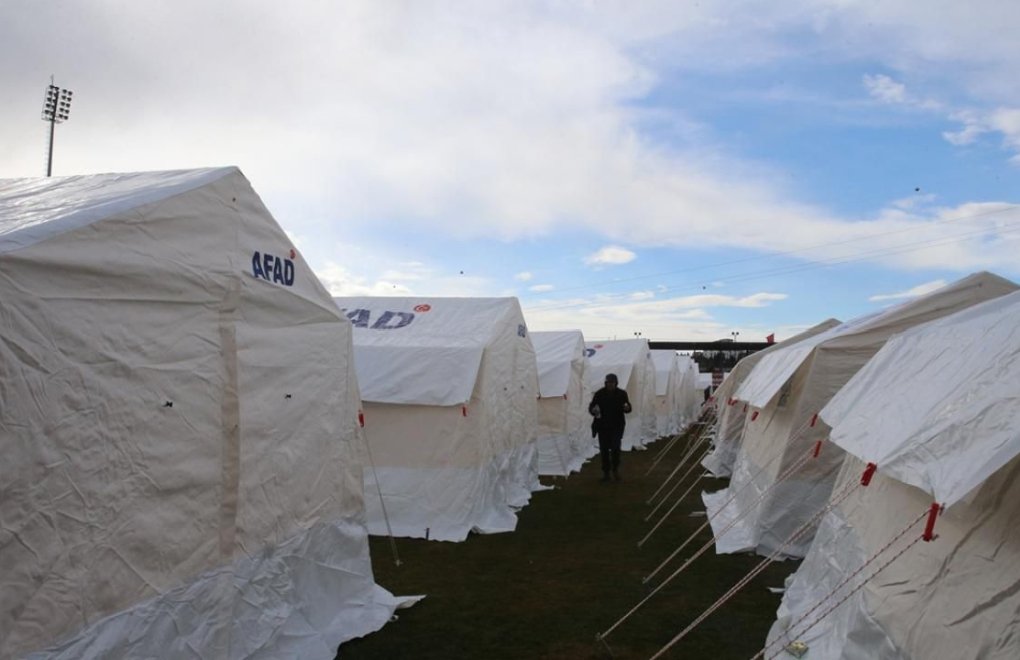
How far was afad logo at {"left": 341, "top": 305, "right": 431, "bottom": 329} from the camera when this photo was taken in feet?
33.7

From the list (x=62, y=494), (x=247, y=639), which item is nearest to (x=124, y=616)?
(x=62, y=494)

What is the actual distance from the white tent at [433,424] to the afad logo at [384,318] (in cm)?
3

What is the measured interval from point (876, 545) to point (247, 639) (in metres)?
3.63

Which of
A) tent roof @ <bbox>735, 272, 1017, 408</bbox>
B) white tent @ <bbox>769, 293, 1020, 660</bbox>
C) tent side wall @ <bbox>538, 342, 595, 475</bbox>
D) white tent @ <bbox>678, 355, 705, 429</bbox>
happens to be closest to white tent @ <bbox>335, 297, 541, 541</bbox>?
tent roof @ <bbox>735, 272, 1017, 408</bbox>

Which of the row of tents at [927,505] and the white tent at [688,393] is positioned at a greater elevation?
the row of tents at [927,505]

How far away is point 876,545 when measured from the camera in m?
4.13

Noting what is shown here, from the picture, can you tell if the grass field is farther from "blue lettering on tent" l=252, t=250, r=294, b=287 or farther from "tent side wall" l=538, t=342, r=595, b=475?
"tent side wall" l=538, t=342, r=595, b=475

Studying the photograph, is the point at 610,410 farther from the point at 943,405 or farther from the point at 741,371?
the point at 943,405

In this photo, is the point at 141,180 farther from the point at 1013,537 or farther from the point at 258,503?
the point at 1013,537

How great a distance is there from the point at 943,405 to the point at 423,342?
275 inches

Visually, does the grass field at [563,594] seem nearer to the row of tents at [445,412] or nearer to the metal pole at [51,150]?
the row of tents at [445,412]

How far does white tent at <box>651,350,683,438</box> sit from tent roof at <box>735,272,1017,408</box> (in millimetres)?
16744

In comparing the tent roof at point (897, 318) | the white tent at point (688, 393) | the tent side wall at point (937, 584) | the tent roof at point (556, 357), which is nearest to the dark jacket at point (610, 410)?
the tent roof at point (556, 357)

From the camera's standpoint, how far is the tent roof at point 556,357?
15086mm
